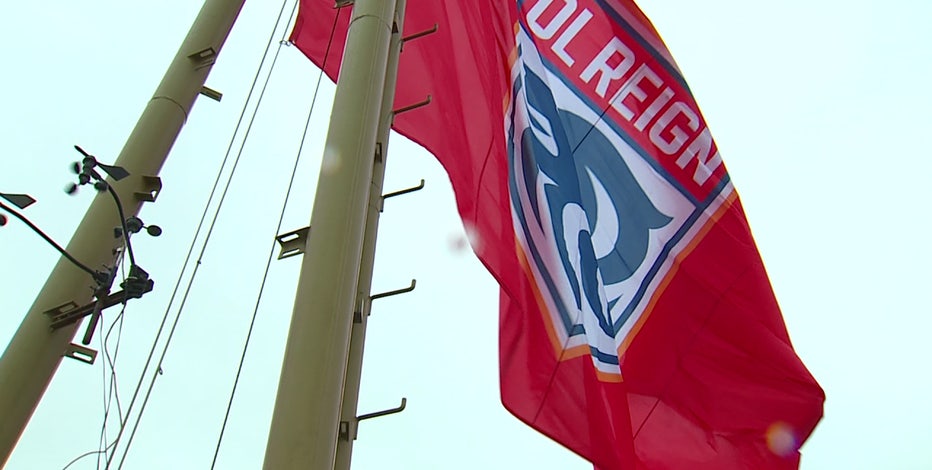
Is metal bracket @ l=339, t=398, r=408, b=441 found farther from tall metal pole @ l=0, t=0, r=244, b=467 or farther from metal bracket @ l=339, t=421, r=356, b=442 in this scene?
tall metal pole @ l=0, t=0, r=244, b=467

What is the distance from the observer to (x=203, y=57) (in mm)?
5613

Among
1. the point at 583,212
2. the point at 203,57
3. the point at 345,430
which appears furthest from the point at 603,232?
the point at 203,57

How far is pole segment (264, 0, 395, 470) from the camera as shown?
2.87 m

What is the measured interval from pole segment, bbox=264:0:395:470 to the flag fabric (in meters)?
1.52

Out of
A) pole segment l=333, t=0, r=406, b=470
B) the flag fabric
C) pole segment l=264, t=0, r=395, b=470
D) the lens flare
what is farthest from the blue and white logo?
pole segment l=264, t=0, r=395, b=470

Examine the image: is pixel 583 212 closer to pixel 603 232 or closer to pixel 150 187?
pixel 603 232

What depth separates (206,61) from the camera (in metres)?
5.62

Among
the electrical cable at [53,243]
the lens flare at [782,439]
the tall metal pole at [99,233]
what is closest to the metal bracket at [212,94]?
the tall metal pole at [99,233]

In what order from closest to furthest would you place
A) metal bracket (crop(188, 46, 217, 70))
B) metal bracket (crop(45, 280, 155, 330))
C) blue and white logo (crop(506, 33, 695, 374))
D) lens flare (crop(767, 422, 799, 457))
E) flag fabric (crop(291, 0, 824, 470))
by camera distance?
1. metal bracket (crop(45, 280, 155, 330))
2. flag fabric (crop(291, 0, 824, 470))
3. blue and white logo (crop(506, 33, 695, 374))
4. metal bracket (crop(188, 46, 217, 70))
5. lens flare (crop(767, 422, 799, 457))

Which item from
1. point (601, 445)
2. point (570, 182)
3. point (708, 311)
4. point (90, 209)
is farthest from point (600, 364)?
point (90, 209)

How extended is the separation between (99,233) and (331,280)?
196 cm

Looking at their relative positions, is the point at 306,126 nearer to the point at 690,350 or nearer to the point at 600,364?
the point at 600,364

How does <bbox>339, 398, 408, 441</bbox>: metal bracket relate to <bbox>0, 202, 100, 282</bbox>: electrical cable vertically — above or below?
below

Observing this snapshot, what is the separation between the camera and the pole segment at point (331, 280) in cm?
287
